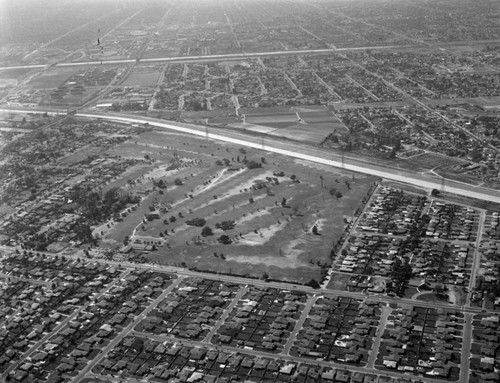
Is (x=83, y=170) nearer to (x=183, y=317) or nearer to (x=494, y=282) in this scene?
(x=183, y=317)

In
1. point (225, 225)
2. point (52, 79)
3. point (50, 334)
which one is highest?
point (52, 79)

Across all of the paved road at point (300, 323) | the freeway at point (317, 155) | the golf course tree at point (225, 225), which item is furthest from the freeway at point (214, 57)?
the paved road at point (300, 323)

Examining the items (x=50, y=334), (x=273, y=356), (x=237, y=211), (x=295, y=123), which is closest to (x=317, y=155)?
(x=295, y=123)

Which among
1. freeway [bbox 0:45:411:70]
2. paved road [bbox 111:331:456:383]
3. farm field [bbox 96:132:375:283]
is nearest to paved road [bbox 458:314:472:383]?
paved road [bbox 111:331:456:383]

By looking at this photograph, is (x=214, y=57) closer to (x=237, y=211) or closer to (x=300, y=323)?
(x=237, y=211)

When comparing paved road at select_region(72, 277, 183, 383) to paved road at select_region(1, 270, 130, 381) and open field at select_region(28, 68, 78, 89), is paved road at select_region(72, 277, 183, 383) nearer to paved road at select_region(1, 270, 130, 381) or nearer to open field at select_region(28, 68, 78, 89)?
paved road at select_region(1, 270, 130, 381)

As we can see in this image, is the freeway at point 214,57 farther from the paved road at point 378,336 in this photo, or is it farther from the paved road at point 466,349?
the paved road at point 466,349
